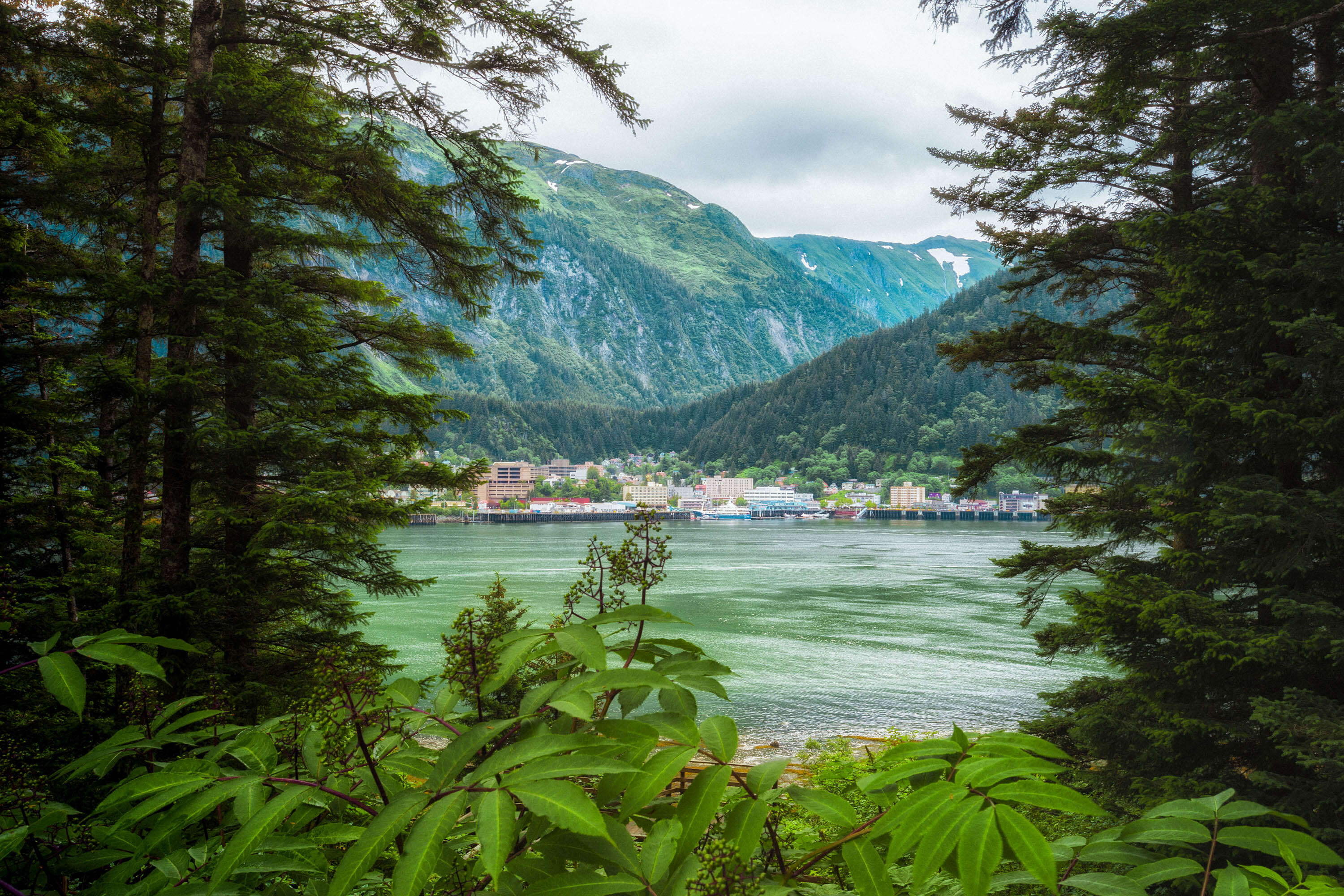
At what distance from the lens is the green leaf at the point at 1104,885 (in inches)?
27.9

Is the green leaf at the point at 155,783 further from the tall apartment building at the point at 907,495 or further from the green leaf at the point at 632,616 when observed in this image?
the tall apartment building at the point at 907,495

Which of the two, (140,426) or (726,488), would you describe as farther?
(726,488)

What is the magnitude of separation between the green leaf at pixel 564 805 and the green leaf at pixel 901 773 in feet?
1.09

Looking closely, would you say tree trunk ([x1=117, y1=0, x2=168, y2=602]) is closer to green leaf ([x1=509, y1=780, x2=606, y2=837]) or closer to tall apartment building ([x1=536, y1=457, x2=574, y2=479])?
green leaf ([x1=509, y1=780, x2=606, y2=837])

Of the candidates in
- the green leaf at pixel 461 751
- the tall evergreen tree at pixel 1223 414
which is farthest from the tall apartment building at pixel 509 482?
the green leaf at pixel 461 751

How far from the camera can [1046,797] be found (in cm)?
66

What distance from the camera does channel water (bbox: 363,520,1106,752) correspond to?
1638cm

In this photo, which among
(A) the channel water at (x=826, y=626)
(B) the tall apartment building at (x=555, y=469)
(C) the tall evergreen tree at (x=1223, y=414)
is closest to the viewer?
(C) the tall evergreen tree at (x=1223, y=414)

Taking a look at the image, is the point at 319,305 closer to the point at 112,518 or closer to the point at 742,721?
the point at 112,518

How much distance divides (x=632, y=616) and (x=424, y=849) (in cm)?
32

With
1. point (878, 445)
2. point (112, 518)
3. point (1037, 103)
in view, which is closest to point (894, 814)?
point (112, 518)

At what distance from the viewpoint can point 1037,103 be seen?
7.98m

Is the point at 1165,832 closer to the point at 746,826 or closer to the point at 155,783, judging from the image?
the point at 746,826

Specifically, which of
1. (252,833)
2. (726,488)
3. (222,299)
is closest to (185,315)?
(222,299)
